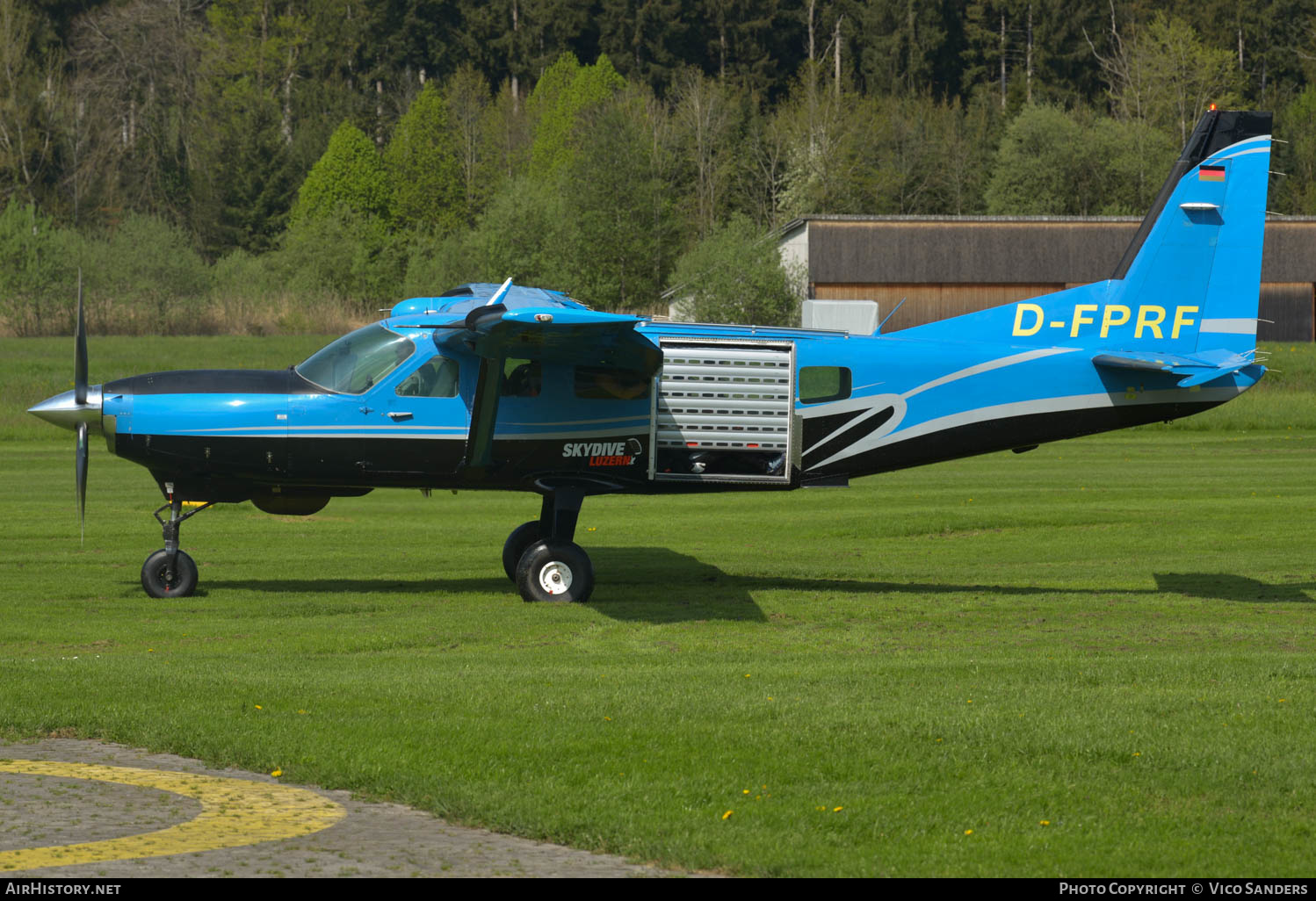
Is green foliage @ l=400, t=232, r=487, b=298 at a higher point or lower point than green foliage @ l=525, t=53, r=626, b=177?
lower

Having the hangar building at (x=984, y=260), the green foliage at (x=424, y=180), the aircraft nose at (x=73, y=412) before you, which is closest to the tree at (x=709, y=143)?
the green foliage at (x=424, y=180)

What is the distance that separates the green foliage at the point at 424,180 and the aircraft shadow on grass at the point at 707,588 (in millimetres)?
79944

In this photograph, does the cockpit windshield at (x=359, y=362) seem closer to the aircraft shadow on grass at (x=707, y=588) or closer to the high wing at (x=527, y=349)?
the high wing at (x=527, y=349)

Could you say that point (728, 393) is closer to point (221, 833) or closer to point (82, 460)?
point (82, 460)

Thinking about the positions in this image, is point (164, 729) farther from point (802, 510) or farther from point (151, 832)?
point (802, 510)

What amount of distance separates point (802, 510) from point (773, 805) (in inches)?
610

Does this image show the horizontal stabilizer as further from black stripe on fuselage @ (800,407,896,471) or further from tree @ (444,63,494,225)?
tree @ (444,63,494,225)

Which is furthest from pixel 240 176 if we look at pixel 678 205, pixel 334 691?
pixel 334 691

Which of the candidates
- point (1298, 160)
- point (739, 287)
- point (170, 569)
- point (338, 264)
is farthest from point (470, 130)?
point (170, 569)

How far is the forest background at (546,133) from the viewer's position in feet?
209

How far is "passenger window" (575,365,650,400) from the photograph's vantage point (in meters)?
14.7

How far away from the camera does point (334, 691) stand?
10195 mm

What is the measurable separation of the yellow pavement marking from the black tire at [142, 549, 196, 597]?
669 centimetres

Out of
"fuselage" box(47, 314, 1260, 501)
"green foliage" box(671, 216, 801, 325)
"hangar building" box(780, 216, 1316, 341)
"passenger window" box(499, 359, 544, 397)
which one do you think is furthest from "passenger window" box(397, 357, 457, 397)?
"hangar building" box(780, 216, 1316, 341)
